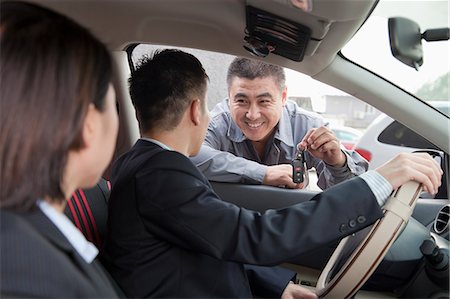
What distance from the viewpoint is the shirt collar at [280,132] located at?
2318 mm

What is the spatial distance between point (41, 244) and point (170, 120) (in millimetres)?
687

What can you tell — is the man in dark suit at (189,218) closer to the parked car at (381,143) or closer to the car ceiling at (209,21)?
the car ceiling at (209,21)

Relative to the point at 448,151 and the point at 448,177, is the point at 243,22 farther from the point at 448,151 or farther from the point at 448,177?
the point at 448,177

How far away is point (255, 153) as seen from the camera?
241cm

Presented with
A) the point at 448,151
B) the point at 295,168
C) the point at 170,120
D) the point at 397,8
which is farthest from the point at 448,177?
the point at 170,120

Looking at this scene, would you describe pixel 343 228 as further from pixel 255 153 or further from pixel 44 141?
pixel 255 153

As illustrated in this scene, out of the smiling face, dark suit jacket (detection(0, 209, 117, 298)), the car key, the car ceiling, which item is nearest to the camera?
dark suit jacket (detection(0, 209, 117, 298))

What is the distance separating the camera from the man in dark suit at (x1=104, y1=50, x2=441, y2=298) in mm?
1146

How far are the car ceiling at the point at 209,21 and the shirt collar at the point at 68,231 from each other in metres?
0.75

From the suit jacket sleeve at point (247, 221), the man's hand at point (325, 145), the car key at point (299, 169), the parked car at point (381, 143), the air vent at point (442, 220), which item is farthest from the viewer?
the parked car at point (381, 143)

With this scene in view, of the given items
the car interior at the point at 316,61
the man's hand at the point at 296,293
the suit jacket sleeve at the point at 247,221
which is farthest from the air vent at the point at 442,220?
the suit jacket sleeve at the point at 247,221

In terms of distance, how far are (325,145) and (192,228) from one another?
89 cm

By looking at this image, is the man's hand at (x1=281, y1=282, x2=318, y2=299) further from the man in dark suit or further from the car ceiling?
the car ceiling

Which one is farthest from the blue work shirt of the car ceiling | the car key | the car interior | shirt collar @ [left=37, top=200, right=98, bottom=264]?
shirt collar @ [left=37, top=200, right=98, bottom=264]
